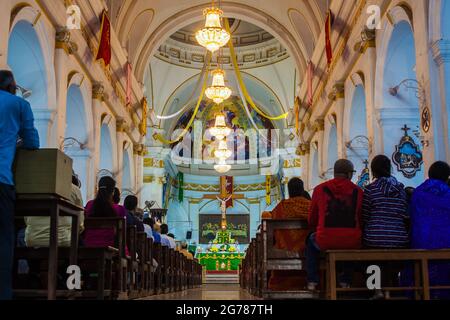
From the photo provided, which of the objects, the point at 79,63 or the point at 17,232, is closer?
the point at 17,232

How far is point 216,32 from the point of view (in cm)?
1177

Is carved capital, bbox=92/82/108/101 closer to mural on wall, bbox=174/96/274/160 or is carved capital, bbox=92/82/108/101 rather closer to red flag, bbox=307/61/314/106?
red flag, bbox=307/61/314/106

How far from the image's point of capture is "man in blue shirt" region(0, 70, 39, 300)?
3197 millimetres

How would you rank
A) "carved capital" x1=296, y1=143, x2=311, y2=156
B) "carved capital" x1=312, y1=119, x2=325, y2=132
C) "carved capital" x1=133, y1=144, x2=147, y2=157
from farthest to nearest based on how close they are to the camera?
1. "carved capital" x1=133, y1=144, x2=147, y2=157
2. "carved capital" x1=296, y1=143, x2=311, y2=156
3. "carved capital" x1=312, y1=119, x2=325, y2=132

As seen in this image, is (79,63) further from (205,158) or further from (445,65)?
(205,158)

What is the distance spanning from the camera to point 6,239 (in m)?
3.21

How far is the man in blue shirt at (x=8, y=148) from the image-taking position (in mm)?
3197

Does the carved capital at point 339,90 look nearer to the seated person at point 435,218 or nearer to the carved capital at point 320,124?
the carved capital at point 320,124

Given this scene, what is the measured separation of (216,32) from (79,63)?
8.97 ft

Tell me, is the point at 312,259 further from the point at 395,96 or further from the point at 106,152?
the point at 106,152

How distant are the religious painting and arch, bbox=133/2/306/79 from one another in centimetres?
938

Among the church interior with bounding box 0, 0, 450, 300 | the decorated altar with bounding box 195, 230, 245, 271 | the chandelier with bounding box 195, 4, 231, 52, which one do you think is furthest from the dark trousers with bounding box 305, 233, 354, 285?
the decorated altar with bounding box 195, 230, 245, 271

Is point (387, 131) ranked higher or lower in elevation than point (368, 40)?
lower

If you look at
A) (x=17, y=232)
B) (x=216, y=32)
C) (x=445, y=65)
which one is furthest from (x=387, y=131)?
(x=17, y=232)
